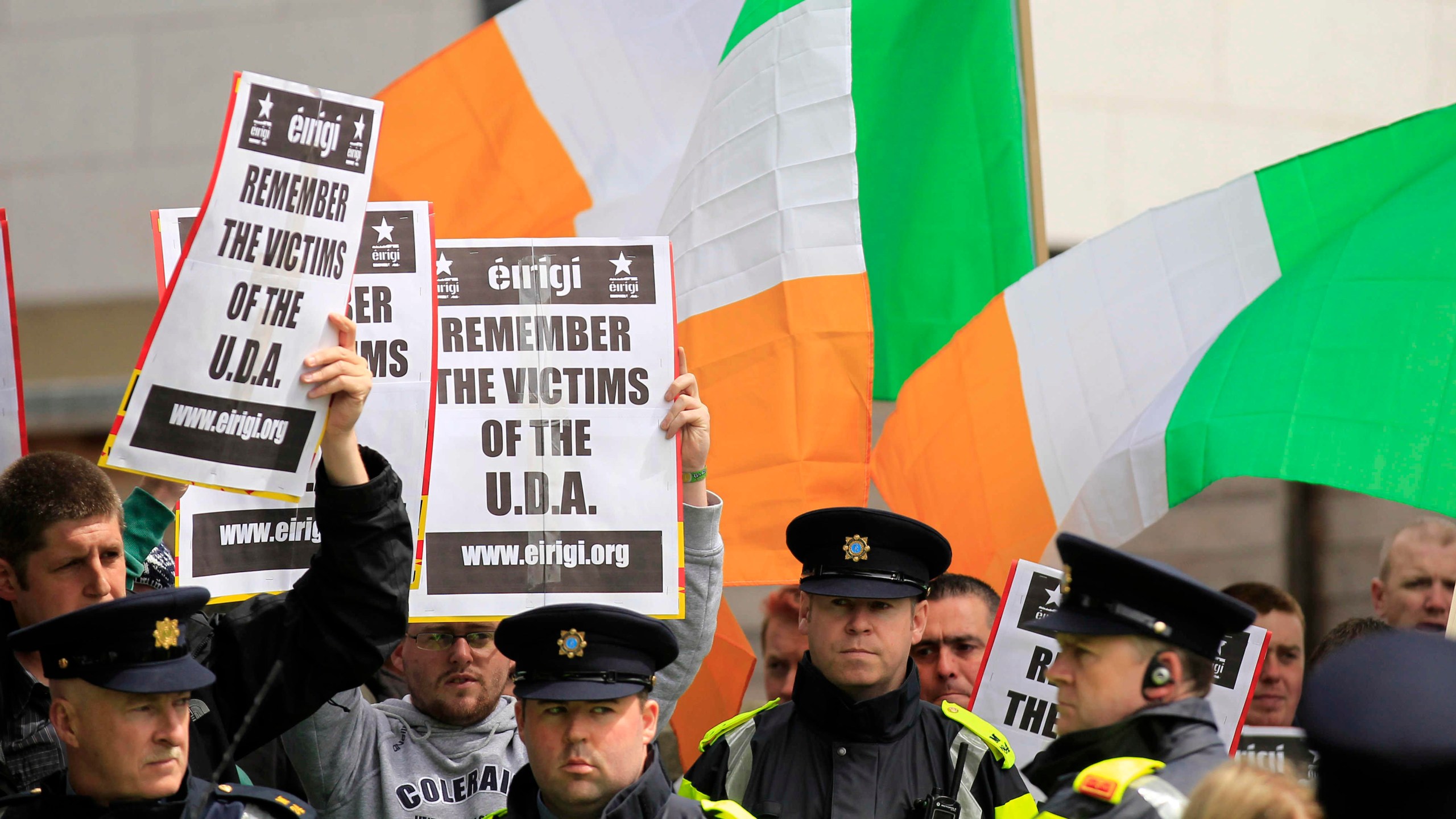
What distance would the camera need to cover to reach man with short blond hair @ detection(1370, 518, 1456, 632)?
4664mm

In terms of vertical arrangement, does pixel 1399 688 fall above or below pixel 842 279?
below

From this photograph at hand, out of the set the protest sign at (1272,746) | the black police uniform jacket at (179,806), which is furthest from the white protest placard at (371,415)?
the protest sign at (1272,746)

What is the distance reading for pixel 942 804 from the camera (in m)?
3.60

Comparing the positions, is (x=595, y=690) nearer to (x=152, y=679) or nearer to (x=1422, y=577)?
(x=152, y=679)

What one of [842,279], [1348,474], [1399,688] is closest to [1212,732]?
[1399,688]

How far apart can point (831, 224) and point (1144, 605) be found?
232cm

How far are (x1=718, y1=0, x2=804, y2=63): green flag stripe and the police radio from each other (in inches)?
103

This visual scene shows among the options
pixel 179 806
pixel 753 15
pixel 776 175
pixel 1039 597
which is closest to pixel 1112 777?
pixel 1039 597

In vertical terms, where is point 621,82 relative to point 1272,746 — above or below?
above

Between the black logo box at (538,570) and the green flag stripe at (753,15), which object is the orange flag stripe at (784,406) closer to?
the black logo box at (538,570)

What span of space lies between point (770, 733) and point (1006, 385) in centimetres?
188

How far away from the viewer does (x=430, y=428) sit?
3.77m

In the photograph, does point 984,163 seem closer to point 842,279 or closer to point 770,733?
point 842,279

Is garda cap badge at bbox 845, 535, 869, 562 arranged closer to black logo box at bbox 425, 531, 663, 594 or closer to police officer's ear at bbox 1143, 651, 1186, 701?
black logo box at bbox 425, 531, 663, 594
